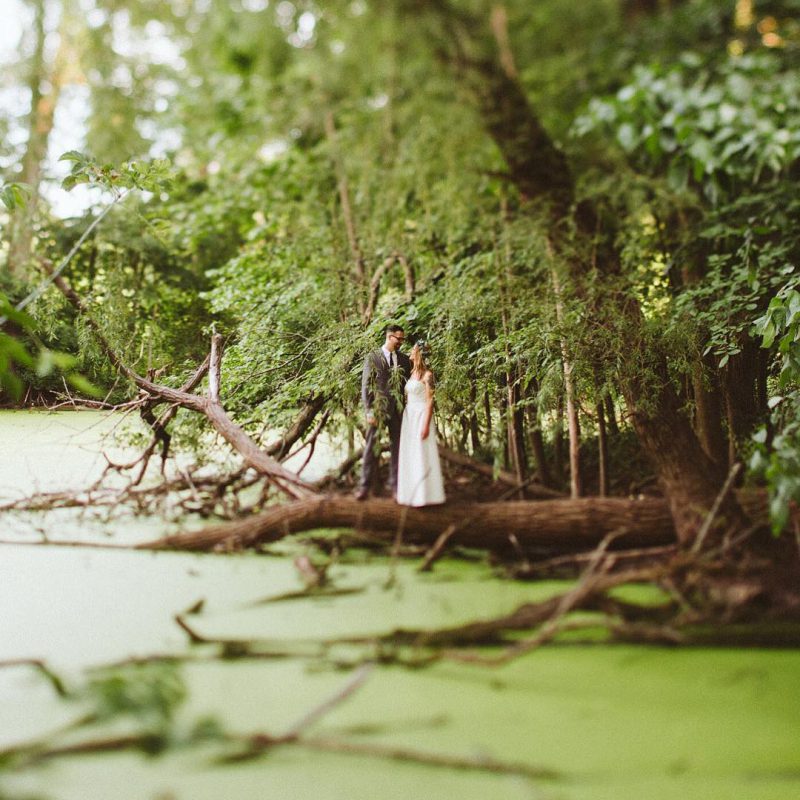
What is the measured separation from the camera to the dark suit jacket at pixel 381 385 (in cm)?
238

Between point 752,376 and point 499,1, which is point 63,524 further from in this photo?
point 752,376

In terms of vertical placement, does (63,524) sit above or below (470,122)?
below

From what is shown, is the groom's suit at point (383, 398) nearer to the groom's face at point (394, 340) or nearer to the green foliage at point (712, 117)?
the groom's face at point (394, 340)

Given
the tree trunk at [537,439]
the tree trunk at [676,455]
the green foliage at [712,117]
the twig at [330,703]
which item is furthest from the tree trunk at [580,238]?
the twig at [330,703]

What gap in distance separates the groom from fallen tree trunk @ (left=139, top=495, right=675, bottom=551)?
0.13 metres

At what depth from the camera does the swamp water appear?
1.18 metres

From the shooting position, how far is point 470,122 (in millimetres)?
1927

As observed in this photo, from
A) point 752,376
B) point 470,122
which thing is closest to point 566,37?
point 470,122

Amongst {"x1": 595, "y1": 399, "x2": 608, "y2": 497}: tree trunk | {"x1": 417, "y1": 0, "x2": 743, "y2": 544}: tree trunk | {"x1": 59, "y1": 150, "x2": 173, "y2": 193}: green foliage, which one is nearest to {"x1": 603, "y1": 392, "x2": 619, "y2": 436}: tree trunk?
{"x1": 595, "y1": 399, "x2": 608, "y2": 497}: tree trunk

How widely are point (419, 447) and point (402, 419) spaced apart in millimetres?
145

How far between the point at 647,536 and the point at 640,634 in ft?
2.04

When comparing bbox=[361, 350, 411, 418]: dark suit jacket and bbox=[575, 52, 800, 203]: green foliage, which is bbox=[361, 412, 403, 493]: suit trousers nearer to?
bbox=[361, 350, 411, 418]: dark suit jacket

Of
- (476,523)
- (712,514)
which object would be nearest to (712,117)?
(712,514)

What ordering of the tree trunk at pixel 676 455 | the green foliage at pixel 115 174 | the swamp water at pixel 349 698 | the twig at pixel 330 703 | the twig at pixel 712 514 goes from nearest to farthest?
the swamp water at pixel 349 698 < the twig at pixel 330 703 < the green foliage at pixel 115 174 < the twig at pixel 712 514 < the tree trunk at pixel 676 455
